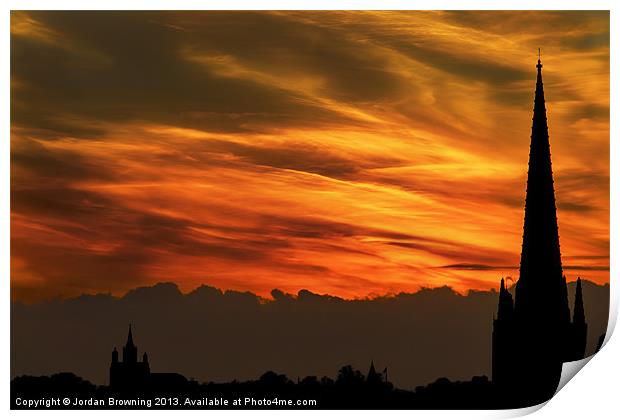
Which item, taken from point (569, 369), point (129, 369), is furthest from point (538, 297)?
point (129, 369)

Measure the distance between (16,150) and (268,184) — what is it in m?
1.43

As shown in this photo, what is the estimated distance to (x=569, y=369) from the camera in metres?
6.00

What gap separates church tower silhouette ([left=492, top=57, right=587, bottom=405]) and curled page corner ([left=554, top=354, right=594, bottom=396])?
1.0 inches

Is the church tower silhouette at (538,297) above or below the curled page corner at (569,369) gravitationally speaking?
above

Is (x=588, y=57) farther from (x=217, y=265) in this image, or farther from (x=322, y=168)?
(x=217, y=265)

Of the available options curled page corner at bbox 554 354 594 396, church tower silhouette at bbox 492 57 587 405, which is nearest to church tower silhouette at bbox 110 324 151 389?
church tower silhouette at bbox 492 57 587 405

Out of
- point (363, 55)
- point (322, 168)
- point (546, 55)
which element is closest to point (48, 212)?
point (322, 168)

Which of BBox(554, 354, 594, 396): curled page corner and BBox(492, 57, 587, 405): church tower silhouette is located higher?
BBox(492, 57, 587, 405): church tower silhouette

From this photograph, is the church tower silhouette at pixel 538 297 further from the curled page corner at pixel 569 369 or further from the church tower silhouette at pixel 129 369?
the church tower silhouette at pixel 129 369

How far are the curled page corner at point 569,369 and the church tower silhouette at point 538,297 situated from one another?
0.08 feet

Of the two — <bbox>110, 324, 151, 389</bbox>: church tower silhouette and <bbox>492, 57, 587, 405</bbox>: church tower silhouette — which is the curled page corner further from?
<bbox>110, 324, 151, 389</bbox>: church tower silhouette

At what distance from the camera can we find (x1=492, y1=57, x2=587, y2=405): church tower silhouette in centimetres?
598

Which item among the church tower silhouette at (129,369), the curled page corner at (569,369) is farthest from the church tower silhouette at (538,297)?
the church tower silhouette at (129,369)

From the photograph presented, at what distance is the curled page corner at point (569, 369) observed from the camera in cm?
598
